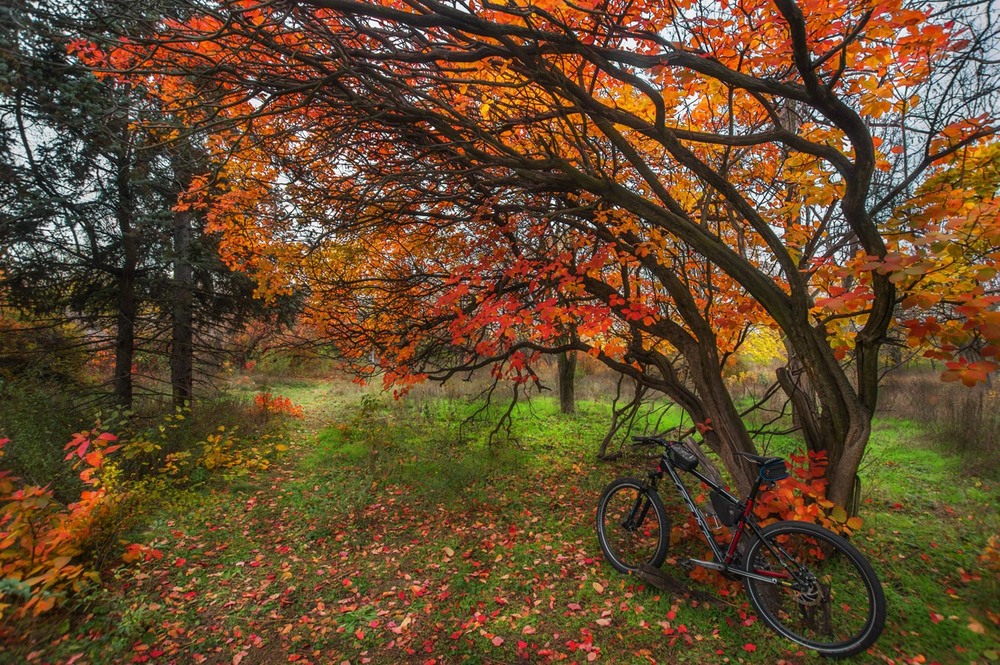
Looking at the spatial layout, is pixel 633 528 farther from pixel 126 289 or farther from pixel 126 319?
pixel 126 289

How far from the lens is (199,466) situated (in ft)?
20.8

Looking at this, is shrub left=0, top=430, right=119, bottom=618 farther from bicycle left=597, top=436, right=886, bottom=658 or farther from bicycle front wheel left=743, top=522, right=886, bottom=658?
bicycle front wheel left=743, top=522, right=886, bottom=658

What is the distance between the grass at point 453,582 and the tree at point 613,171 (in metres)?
1.25

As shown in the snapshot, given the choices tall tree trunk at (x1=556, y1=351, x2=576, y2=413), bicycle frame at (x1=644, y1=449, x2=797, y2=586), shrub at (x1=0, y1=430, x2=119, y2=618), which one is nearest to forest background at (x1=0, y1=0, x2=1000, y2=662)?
shrub at (x1=0, y1=430, x2=119, y2=618)

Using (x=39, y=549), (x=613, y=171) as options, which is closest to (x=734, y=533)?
(x=613, y=171)

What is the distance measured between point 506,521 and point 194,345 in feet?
21.0

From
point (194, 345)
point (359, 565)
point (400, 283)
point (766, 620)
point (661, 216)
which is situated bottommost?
point (359, 565)

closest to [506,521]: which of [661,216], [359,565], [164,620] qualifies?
[359,565]

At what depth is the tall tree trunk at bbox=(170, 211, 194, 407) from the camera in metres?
7.78

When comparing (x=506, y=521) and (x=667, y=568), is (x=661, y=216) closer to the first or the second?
(x=667, y=568)

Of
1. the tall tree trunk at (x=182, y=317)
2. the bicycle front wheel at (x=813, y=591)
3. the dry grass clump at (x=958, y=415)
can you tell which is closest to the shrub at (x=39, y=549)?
the tall tree trunk at (x=182, y=317)

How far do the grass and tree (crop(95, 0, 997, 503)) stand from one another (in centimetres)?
125

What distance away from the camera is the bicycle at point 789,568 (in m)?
2.75

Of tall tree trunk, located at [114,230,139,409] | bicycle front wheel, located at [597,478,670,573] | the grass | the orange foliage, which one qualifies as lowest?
the grass
